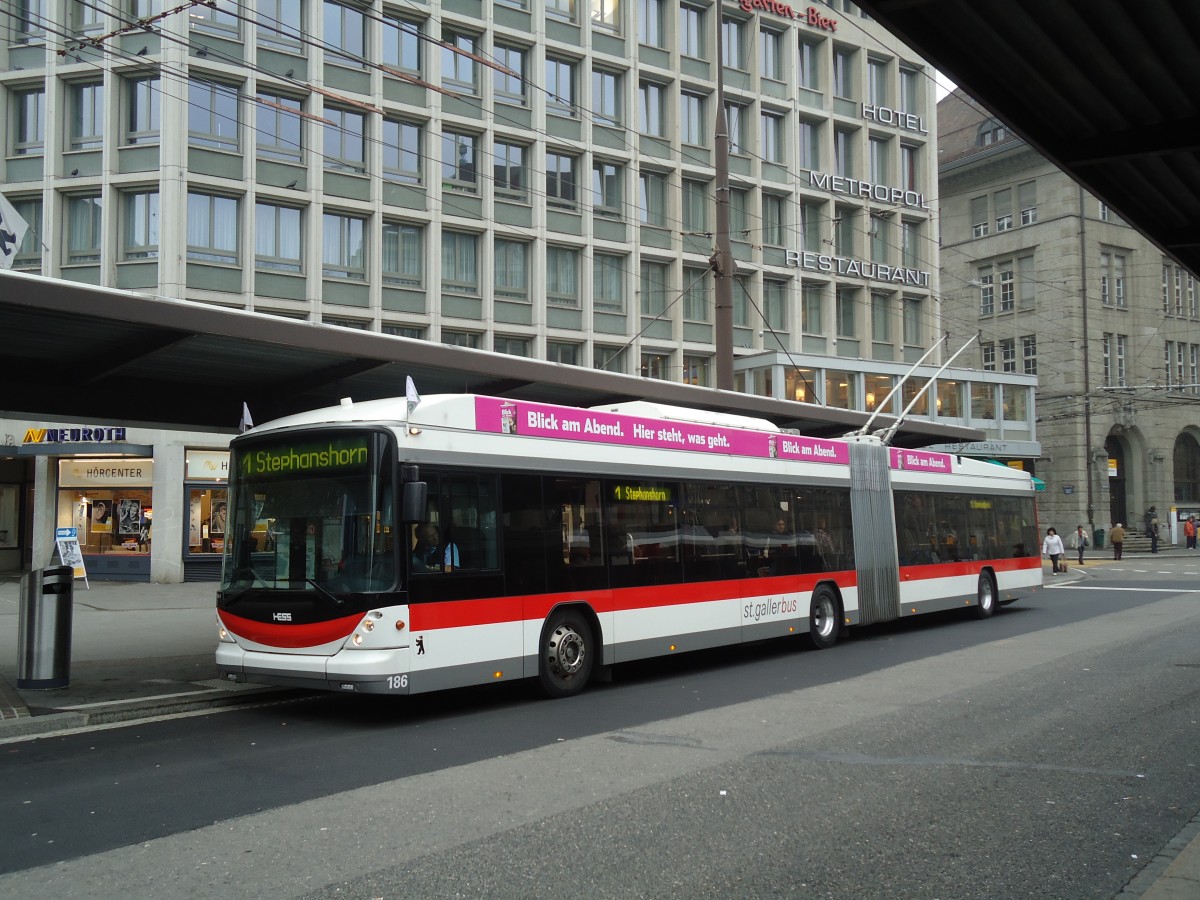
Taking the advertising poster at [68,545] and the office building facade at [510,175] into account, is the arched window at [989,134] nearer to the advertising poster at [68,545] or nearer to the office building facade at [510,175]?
the office building facade at [510,175]

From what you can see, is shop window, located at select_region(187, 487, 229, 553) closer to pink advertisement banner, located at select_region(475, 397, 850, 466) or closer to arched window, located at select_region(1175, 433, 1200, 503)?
pink advertisement banner, located at select_region(475, 397, 850, 466)

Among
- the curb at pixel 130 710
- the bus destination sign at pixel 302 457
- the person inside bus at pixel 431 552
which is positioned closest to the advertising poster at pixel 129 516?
the curb at pixel 130 710

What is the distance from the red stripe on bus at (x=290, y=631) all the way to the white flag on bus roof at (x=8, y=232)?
19.4ft

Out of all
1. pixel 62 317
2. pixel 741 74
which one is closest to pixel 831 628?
pixel 62 317

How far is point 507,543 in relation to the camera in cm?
1121

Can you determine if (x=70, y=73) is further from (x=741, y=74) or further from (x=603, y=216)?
(x=741, y=74)

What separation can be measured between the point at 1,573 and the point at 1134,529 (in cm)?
5216

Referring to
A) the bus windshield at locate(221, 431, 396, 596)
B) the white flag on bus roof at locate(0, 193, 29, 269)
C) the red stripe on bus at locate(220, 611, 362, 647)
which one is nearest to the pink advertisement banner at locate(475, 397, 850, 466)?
the bus windshield at locate(221, 431, 396, 596)

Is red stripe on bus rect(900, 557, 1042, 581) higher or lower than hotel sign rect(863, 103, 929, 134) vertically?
lower

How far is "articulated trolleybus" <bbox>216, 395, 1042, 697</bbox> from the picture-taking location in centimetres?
1013

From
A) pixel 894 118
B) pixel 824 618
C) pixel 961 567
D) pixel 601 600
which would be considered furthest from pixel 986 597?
pixel 894 118

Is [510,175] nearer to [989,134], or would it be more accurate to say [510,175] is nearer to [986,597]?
[986,597]

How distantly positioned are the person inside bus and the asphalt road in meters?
1.48

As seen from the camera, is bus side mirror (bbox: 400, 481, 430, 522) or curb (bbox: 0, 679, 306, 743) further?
bus side mirror (bbox: 400, 481, 430, 522)
